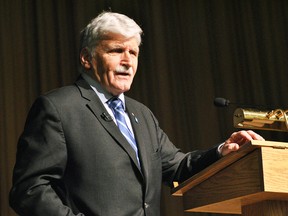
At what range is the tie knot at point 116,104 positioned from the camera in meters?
2.37

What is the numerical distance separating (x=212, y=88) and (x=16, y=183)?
2942mm

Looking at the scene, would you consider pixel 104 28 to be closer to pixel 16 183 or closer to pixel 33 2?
pixel 16 183

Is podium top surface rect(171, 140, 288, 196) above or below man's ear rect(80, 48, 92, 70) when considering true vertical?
below

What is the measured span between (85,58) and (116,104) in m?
0.24

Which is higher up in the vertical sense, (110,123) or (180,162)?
(110,123)

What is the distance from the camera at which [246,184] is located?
1.87 m

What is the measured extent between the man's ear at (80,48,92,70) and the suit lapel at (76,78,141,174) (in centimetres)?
12

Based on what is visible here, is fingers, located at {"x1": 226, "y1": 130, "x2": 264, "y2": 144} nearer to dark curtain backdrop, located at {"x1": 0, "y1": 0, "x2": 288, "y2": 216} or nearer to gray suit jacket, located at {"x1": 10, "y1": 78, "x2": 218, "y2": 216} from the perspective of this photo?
gray suit jacket, located at {"x1": 10, "y1": 78, "x2": 218, "y2": 216}

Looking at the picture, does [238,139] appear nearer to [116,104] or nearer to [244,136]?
[244,136]

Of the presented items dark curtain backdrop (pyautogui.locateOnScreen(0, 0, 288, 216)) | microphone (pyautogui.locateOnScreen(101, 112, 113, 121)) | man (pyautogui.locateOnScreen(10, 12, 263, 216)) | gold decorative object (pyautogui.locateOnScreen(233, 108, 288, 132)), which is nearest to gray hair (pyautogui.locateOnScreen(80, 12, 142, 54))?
man (pyautogui.locateOnScreen(10, 12, 263, 216))

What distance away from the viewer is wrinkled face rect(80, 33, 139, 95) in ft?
7.76

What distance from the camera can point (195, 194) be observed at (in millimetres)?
2244

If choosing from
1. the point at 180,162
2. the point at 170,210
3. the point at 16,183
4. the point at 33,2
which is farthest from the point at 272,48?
the point at 16,183

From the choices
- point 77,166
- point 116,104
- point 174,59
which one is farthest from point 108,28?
point 174,59
